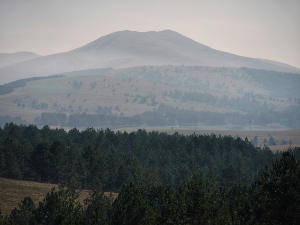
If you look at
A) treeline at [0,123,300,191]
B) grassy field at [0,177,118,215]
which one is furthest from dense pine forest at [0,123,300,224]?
grassy field at [0,177,118,215]

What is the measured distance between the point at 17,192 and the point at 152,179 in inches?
1192

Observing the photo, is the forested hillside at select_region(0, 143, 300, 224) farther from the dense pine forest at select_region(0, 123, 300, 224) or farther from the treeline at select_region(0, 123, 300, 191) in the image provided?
the treeline at select_region(0, 123, 300, 191)

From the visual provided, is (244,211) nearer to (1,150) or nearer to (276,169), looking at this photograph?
(276,169)

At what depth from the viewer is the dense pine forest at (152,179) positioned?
120 ft

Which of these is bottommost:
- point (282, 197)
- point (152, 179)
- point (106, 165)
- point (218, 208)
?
point (152, 179)

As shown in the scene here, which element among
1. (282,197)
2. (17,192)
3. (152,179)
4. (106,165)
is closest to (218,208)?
(282,197)

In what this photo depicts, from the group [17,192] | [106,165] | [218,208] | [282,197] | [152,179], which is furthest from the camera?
[106,165]

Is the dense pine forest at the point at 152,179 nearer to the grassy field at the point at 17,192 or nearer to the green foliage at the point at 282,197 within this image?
the green foliage at the point at 282,197

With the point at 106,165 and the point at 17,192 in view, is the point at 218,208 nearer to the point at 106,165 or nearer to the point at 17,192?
the point at 17,192

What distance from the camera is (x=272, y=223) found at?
34.3m

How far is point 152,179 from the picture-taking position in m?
86.8

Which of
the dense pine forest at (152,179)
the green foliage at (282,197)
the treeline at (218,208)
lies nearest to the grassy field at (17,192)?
the dense pine forest at (152,179)

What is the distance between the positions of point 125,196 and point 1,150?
56.7 m

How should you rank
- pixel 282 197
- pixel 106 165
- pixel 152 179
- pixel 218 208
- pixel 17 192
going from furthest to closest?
pixel 106 165 < pixel 152 179 < pixel 17 192 < pixel 218 208 < pixel 282 197
